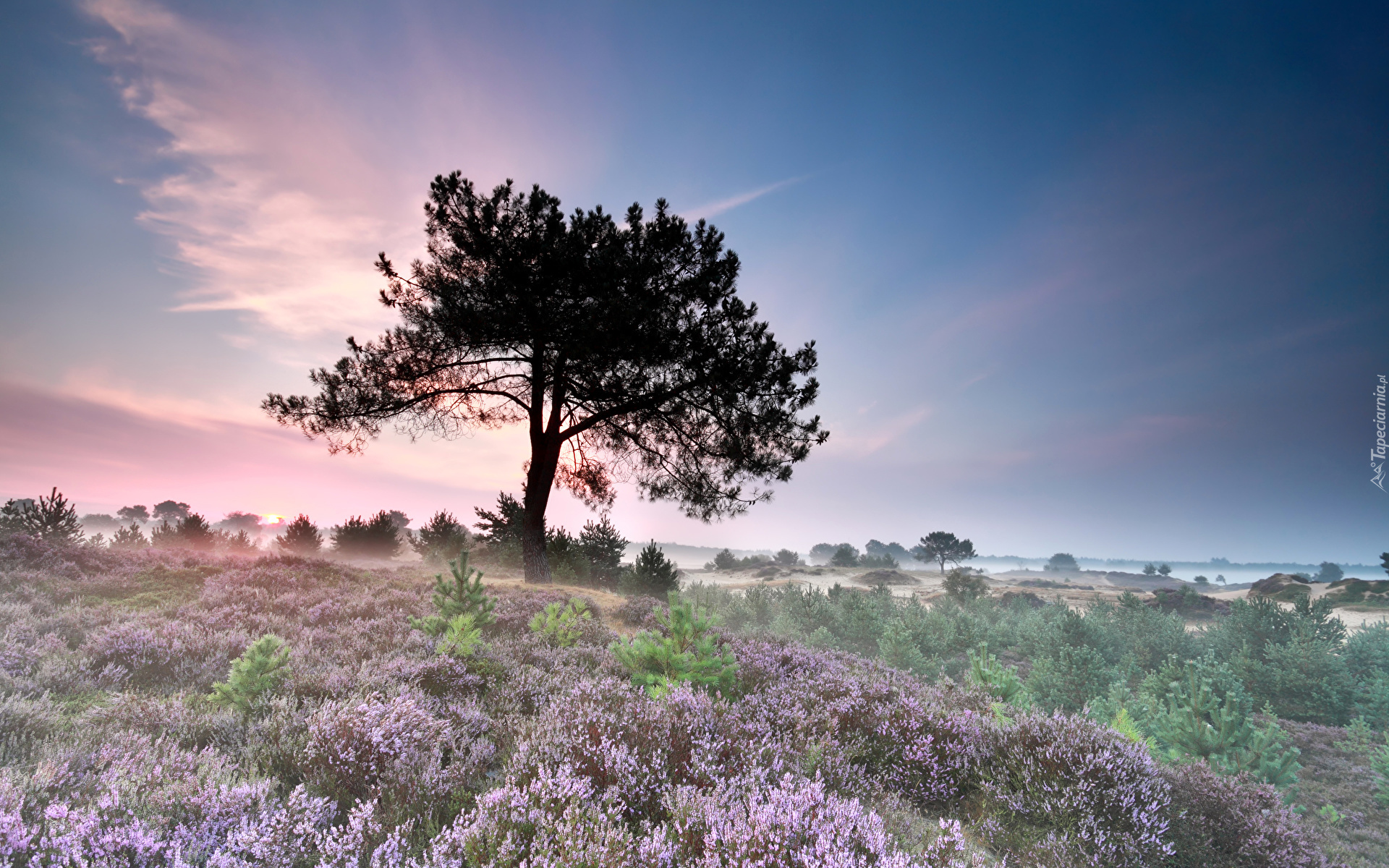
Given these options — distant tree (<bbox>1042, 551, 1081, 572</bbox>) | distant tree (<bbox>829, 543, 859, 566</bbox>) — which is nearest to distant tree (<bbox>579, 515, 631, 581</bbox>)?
distant tree (<bbox>829, 543, 859, 566</bbox>)

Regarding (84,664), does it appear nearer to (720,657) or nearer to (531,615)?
(531,615)

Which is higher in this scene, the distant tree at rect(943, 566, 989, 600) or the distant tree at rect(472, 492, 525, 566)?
the distant tree at rect(472, 492, 525, 566)

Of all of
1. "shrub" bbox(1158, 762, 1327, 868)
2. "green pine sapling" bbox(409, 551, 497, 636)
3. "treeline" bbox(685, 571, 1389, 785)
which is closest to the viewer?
"shrub" bbox(1158, 762, 1327, 868)

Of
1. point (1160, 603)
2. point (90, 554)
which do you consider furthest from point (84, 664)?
point (1160, 603)

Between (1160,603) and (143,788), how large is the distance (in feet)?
93.5

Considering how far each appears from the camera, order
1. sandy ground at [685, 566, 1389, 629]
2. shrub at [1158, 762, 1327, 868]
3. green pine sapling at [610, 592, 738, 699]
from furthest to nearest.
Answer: sandy ground at [685, 566, 1389, 629]
green pine sapling at [610, 592, 738, 699]
shrub at [1158, 762, 1327, 868]

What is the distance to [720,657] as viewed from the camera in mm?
4863

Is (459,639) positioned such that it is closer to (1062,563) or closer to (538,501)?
(538,501)

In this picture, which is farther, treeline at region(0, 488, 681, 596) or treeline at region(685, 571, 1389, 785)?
treeline at region(0, 488, 681, 596)

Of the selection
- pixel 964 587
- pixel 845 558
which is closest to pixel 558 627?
pixel 964 587

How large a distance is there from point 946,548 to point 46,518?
6331cm

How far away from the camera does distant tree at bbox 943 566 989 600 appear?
24734mm

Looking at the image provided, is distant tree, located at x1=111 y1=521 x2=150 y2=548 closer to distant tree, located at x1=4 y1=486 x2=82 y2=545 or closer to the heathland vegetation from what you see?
distant tree, located at x1=4 y1=486 x2=82 y2=545

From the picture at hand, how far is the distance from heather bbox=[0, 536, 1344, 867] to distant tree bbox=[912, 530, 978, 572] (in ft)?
185
